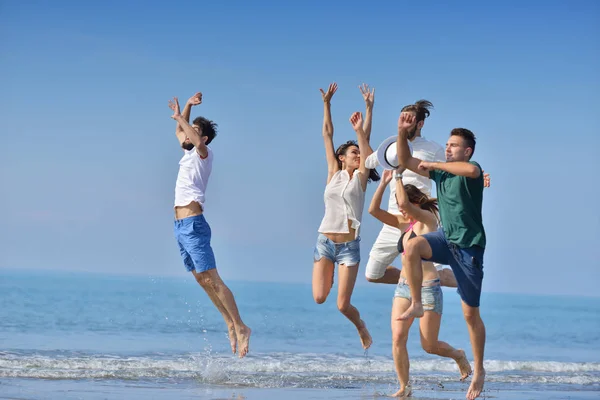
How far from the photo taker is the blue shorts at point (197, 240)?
33.1 ft

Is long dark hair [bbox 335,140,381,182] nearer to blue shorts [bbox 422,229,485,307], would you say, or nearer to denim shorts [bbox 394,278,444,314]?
denim shorts [bbox 394,278,444,314]

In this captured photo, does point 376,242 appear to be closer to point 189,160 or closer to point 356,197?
point 356,197

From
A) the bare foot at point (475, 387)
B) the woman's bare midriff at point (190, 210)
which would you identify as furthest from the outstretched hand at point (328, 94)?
the bare foot at point (475, 387)

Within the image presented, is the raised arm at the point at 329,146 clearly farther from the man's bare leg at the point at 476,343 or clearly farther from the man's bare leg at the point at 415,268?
the man's bare leg at the point at 476,343

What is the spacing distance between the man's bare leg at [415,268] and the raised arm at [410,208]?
0.51 m

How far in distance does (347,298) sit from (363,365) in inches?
199

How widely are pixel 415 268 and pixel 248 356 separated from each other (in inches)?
337

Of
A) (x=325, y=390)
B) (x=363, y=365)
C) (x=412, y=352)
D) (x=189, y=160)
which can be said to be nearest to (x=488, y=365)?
(x=363, y=365)

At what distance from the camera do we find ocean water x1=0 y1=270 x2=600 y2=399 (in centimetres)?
1035

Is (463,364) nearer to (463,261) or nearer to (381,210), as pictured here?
(381,210)

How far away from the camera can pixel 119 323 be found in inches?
1014

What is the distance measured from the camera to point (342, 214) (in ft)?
33.0

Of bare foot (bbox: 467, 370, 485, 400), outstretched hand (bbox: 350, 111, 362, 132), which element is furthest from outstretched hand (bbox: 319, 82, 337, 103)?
bare foot (bbox: 467, 370, 485, 400)

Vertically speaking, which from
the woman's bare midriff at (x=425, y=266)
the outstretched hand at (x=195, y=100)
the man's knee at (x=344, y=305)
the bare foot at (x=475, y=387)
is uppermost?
the outstretched hand at (x=195, y=100)
